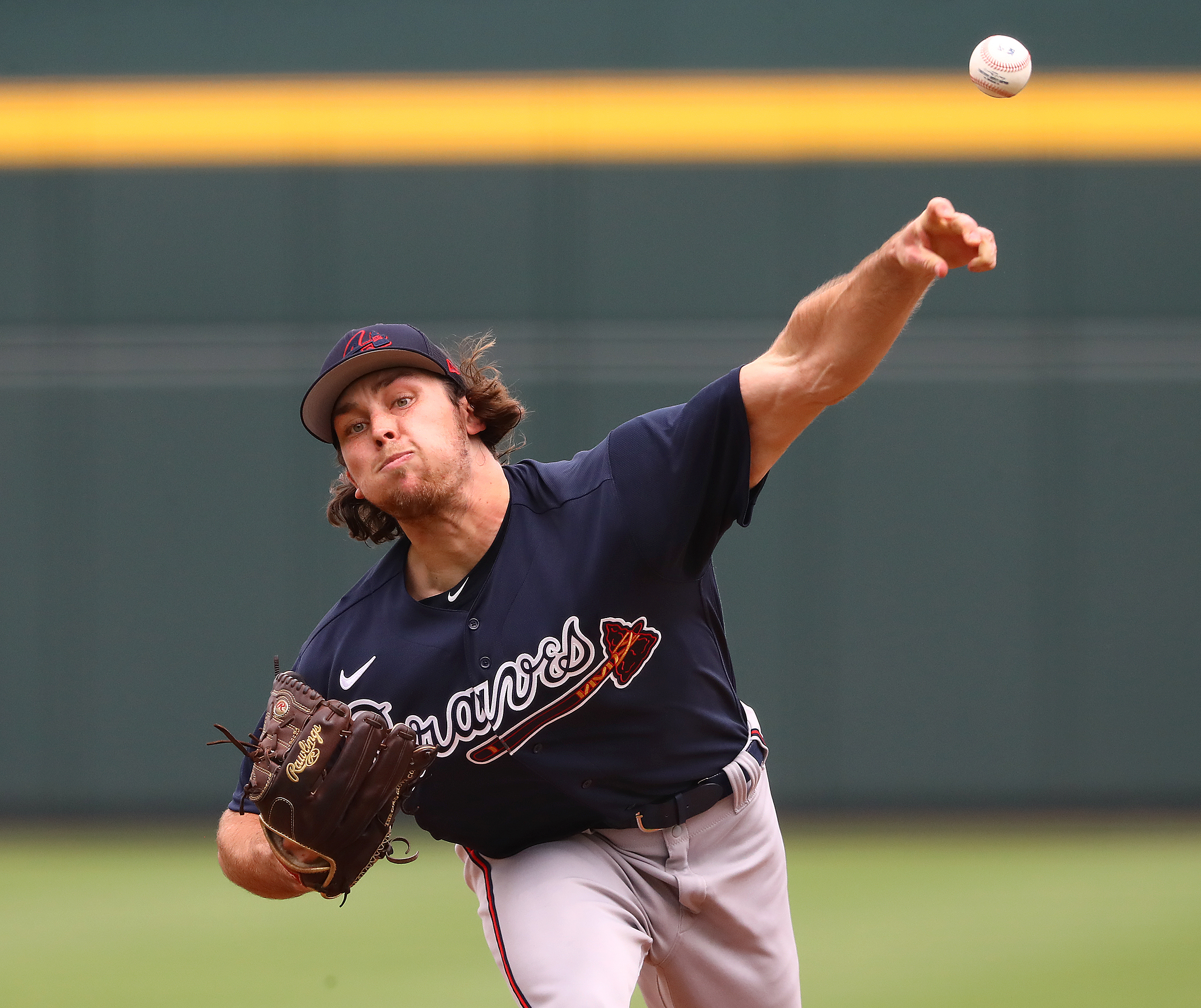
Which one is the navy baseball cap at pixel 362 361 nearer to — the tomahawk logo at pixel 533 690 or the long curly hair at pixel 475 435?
the long curly hair at pixel 475 435

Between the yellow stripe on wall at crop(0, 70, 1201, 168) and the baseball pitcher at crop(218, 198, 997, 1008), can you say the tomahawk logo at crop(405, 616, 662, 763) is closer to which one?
the baseball pitcher at crop(218, 198, 997, 1008)

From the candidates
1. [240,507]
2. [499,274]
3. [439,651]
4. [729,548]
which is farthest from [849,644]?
[439,651]

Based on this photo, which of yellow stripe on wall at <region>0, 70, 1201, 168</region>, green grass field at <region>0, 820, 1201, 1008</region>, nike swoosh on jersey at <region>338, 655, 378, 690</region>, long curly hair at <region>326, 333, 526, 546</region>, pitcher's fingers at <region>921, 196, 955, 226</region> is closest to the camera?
pitcher's fingers at <region>921, 196, 955, 226</region>

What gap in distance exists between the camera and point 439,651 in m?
2.71

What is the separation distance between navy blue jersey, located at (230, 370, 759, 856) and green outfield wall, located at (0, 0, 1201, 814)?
3.56 meters

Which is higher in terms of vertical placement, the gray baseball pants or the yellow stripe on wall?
the yellow stripe on wall

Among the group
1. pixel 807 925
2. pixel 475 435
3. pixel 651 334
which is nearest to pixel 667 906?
pixel 475 435

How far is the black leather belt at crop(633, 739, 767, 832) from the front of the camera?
2.82 meters

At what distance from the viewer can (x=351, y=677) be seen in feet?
9.12

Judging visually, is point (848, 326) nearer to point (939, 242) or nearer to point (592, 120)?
point (939, 242)

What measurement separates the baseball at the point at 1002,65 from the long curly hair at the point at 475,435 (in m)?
1.30

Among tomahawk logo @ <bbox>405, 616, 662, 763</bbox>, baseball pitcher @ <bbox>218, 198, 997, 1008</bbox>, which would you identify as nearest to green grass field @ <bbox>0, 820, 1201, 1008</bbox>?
baseball pitcher @ <bbox>218, 198, 997, 1008</bbox>

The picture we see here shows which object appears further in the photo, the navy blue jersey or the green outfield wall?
the green outfield wall

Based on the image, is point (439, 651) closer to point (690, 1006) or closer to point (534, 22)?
point (690, 1006)
